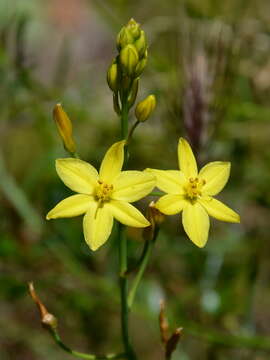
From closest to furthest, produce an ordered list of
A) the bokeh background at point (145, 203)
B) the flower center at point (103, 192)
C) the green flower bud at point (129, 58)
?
the green flower bud at point (129, 58)
the flower center at point (103, 192)
the bokeh background at point (145, 203)

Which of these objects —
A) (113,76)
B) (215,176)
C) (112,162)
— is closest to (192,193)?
(215,176)

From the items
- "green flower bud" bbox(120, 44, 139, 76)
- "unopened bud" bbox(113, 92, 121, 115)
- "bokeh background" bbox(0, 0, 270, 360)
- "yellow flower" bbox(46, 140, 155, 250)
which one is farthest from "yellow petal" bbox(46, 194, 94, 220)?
"bokeh background" bbox(0, 0, 270, 360)

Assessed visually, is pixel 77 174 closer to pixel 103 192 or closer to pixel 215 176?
pixel 103 192

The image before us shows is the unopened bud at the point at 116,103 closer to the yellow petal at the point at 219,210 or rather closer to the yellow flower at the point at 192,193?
the yellow flower at the point at 192,193

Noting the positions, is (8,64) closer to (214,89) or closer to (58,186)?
(58,186)

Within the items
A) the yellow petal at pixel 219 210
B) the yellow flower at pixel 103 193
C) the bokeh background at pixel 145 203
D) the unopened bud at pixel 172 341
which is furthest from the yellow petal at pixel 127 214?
the bokeh background at pixel 145 203

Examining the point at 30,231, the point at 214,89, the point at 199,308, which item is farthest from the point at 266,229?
the point at 30,231
